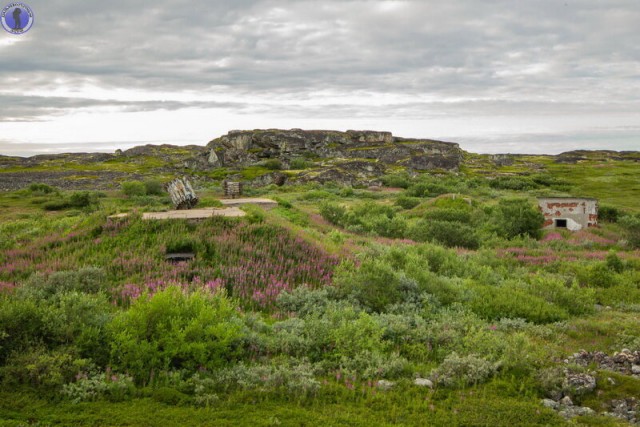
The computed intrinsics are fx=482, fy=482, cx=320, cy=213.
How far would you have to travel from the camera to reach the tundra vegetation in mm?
5887

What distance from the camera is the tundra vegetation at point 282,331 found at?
5887mm

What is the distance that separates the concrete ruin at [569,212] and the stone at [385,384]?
80.5 feet

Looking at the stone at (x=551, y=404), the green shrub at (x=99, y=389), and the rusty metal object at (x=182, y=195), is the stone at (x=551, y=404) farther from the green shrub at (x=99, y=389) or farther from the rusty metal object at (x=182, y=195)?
the rusty metal object at (x=182, y=195)

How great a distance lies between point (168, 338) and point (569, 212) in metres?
27.3

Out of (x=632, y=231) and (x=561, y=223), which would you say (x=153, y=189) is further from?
(x=632, y=231)

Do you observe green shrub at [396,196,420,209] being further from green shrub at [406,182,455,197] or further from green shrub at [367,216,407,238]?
green shrub at [367,216,407,238]

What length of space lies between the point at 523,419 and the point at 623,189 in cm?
5959

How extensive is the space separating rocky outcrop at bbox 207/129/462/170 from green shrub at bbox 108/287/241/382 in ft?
224

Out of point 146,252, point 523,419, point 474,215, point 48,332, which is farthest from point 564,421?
point 474,215

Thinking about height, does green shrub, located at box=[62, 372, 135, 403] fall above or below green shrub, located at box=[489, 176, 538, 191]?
below

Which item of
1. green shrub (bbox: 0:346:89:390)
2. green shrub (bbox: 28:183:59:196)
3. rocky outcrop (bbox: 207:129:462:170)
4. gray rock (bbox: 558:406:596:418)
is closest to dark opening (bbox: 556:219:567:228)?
gray rock (bbox: 558:406:596:418)

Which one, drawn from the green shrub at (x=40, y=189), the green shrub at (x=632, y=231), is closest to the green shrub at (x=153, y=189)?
the green shrub at (x=40, y=189)

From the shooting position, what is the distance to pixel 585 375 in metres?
6.88

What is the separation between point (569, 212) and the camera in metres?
28.2
